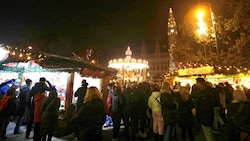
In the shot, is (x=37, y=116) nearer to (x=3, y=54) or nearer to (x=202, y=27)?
(x=3, y=54)

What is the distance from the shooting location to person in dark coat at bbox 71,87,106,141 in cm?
377

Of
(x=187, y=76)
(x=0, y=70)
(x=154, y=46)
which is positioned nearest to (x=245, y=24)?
(x=187, y=76)

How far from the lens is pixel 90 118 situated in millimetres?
3785

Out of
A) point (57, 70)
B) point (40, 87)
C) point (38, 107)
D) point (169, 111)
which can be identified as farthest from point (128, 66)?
point (169, 111)

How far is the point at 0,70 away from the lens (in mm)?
11000

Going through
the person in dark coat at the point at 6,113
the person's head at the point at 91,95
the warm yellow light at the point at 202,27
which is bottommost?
the person in dark coat at the point at 6,113

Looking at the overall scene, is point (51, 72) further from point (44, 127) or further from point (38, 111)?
point (44, 127)

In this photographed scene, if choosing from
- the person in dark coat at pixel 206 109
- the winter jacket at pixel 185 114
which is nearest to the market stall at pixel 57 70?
the winter jacket at pixel 185 114

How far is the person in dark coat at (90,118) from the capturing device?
3771mm

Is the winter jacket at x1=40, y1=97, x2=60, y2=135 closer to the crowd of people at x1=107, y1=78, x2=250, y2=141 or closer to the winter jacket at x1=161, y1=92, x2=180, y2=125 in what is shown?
the crowd of people at x1=107, y1=78, x2=250, y2=141

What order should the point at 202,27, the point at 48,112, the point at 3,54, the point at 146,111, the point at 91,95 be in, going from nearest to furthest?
the point at 91,95
the point at 48,112
the point at 146,111
the point at 3,54
the point at 202,27

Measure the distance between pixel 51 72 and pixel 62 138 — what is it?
4.07 m

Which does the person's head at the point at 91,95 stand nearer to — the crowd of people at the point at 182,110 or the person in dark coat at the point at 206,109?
the crowd of people at the point at 182,110

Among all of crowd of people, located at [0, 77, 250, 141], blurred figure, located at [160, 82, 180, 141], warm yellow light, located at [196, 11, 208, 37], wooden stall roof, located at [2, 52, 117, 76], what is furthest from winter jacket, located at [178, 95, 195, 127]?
warm yellow light, located at [196, 11, 208, 37]
